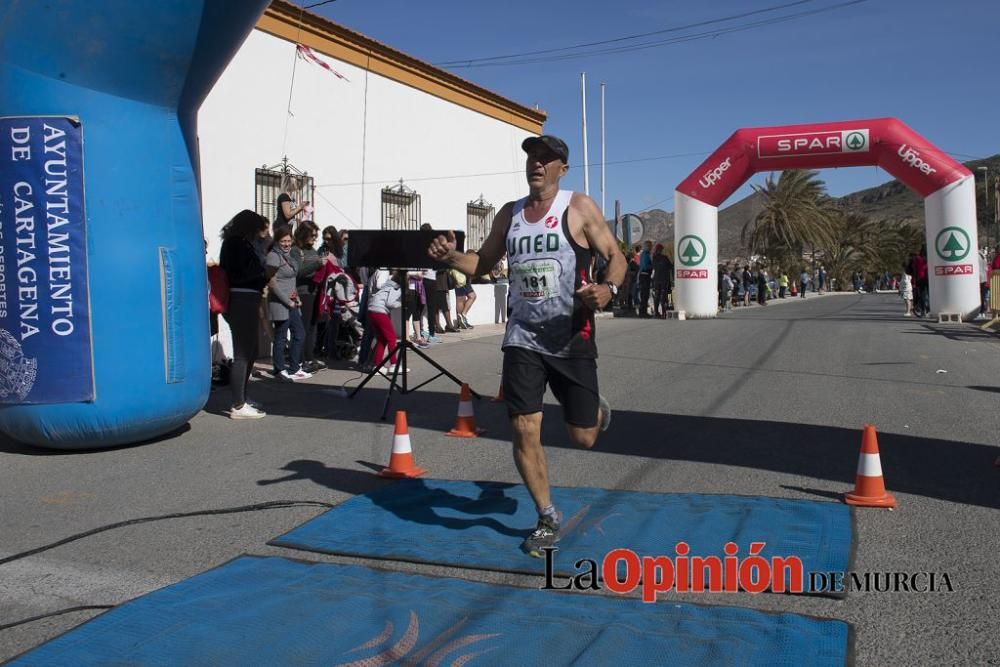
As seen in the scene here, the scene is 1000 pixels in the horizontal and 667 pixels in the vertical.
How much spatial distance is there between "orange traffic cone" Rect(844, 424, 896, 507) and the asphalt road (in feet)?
0.30

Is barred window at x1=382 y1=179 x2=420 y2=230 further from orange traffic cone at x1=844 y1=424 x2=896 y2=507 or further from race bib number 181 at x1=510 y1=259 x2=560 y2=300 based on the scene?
orange traffic cone at x1=844 y1=424 x2=896 y2=507

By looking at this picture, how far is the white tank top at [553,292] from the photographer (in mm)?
4273

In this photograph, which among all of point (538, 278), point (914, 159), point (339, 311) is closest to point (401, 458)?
point (538, 278)

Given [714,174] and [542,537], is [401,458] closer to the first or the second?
[542,537]

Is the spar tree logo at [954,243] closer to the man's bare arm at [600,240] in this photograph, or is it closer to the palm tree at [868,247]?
A: the man's bare arm at [600,240]

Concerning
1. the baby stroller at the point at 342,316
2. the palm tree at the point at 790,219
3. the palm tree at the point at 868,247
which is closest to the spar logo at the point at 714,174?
the baby stroller at the point at 342,316

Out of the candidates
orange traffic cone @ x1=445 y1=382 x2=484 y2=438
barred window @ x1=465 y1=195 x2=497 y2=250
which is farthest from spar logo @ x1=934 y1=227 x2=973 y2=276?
orange traffic cone @ x1=445 y1=382 x2=484 y2=438

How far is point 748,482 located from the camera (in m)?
5.46

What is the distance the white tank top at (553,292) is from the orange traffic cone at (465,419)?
2.78 m

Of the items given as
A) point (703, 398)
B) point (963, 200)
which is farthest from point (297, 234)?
point (963, 200)

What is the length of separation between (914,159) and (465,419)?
15.8 m

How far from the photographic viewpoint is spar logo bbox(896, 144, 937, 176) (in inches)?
750

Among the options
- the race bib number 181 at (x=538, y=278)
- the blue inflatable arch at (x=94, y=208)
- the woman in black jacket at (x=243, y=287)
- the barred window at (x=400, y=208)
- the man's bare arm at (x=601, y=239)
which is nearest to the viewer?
the man's bare arm at (x=601, y=239)

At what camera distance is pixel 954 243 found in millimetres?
19094
